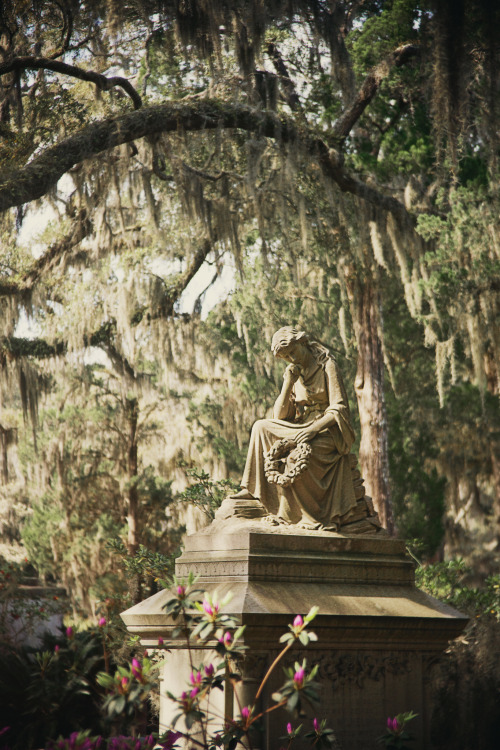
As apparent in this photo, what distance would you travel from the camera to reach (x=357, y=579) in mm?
7039

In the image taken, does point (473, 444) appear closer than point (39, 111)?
No

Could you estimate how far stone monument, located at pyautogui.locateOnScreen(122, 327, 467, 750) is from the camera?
6.45m

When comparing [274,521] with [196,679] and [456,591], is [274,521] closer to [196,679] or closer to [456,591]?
[196,679]

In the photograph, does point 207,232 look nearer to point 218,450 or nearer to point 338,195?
point 338,195

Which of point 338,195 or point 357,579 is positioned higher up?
point 338,195

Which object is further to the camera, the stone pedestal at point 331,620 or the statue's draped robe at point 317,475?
the statue's draped robe at point 317,475

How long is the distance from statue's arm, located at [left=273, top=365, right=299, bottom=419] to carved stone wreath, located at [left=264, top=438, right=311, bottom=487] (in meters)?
0.43

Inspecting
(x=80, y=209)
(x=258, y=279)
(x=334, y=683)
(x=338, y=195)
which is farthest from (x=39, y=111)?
(x=334, y=683)

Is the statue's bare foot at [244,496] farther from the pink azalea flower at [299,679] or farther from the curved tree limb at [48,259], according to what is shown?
the curved tree limb at [48,259]

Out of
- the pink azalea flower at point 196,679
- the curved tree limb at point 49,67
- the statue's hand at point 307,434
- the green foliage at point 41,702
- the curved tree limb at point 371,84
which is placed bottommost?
the green foliage at point 41,702

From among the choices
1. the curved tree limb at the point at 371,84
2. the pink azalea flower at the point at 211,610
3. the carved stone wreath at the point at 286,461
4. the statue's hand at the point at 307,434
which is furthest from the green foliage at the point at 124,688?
the curved tree limb at the point at 371,84

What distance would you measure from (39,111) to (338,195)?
424 centimetres

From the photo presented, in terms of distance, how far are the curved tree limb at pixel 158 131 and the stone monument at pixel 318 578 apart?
3580mm

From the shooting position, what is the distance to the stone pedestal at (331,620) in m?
6.29
